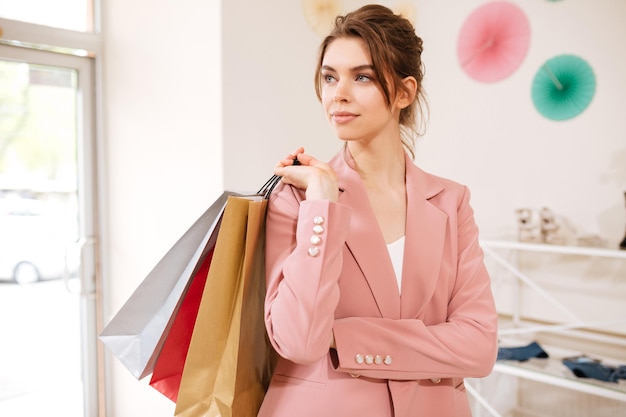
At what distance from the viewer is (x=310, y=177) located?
3.47ft

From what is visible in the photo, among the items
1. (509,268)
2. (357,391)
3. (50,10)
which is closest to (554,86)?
(509,268)

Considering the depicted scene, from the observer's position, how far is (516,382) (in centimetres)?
257

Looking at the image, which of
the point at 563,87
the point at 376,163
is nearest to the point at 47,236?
the point at 376,163

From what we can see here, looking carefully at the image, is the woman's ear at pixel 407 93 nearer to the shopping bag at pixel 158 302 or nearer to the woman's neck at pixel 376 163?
the woman's neck at pixel 376 163

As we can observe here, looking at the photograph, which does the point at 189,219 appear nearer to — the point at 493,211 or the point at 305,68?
the point at 305,68

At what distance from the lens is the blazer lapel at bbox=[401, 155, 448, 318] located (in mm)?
1124

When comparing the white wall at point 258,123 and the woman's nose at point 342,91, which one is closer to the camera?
the woman's nose at point 342,91

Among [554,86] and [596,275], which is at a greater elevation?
[554,86]

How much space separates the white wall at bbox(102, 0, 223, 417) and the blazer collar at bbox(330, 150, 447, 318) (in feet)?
3.02

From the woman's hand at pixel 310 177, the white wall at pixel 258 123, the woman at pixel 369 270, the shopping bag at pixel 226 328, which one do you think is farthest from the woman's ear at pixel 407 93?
the white wall at pixel 258 123

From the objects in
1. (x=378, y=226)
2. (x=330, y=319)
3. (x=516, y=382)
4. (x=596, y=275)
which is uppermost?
(x=378, y=226)

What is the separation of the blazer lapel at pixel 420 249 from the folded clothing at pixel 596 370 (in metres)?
1.19

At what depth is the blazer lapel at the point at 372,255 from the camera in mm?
1103

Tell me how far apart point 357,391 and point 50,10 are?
6.21ft
